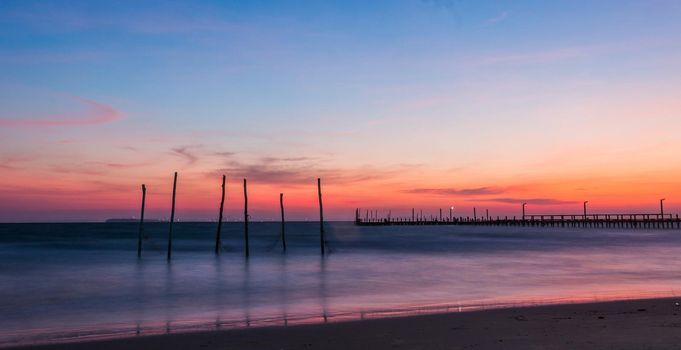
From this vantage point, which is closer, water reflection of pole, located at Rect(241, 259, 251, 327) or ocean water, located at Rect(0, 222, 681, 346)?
Answer: ocean water, located at Rect(0, 222, 681, 346)

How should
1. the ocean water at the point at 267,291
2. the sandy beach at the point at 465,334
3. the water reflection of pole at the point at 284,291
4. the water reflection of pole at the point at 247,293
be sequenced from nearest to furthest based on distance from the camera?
the sandy beach at the point at 465,334 < the ocean water at the point at 267,291 < the water reflection of pole at the point at 247,293 < the water reflection of pole at the point at 284,291

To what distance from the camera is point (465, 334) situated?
980 cm

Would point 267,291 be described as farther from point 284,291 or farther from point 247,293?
point 247,293

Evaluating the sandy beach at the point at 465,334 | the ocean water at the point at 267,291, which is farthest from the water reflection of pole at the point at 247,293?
the sandy beach at the point at 465,334

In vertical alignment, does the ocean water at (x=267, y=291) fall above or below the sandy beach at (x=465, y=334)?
below

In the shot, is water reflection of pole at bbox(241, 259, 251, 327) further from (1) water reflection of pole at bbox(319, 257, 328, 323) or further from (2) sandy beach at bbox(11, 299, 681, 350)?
(2) sandy beach at bbox(11, 299, 681, 350)

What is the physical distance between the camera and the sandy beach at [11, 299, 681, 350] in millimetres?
8734

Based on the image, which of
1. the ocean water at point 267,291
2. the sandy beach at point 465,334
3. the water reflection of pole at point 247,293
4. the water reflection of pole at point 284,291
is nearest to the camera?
the sandy beach at point 465,334

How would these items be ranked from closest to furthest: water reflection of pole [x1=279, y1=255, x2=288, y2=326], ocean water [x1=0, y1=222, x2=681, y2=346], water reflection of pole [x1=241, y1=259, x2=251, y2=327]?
ocean water [x1=0, y1=222, x2=681, y2=346]
water reflection of pole [x1=241, y1=259, x2=251, y2=327]
water reflection of pole [x1=279, y1=255, x2=288, y2=326]

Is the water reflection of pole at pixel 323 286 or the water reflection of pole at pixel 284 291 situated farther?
the water reflection of pole at pixel 284 291

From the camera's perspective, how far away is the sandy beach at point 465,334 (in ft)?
28.7

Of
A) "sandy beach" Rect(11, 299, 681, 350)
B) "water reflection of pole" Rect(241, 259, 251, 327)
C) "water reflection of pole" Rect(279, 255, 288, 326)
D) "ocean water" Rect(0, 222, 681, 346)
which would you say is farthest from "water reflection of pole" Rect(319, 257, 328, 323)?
"sandy beach" Rect(11, 299, 681, 350)

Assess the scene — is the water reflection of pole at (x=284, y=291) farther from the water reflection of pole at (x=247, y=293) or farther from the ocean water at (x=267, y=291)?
the water reflection of pole at (x=247, y=293)

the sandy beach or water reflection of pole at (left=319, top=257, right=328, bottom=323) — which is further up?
the sandy beach
